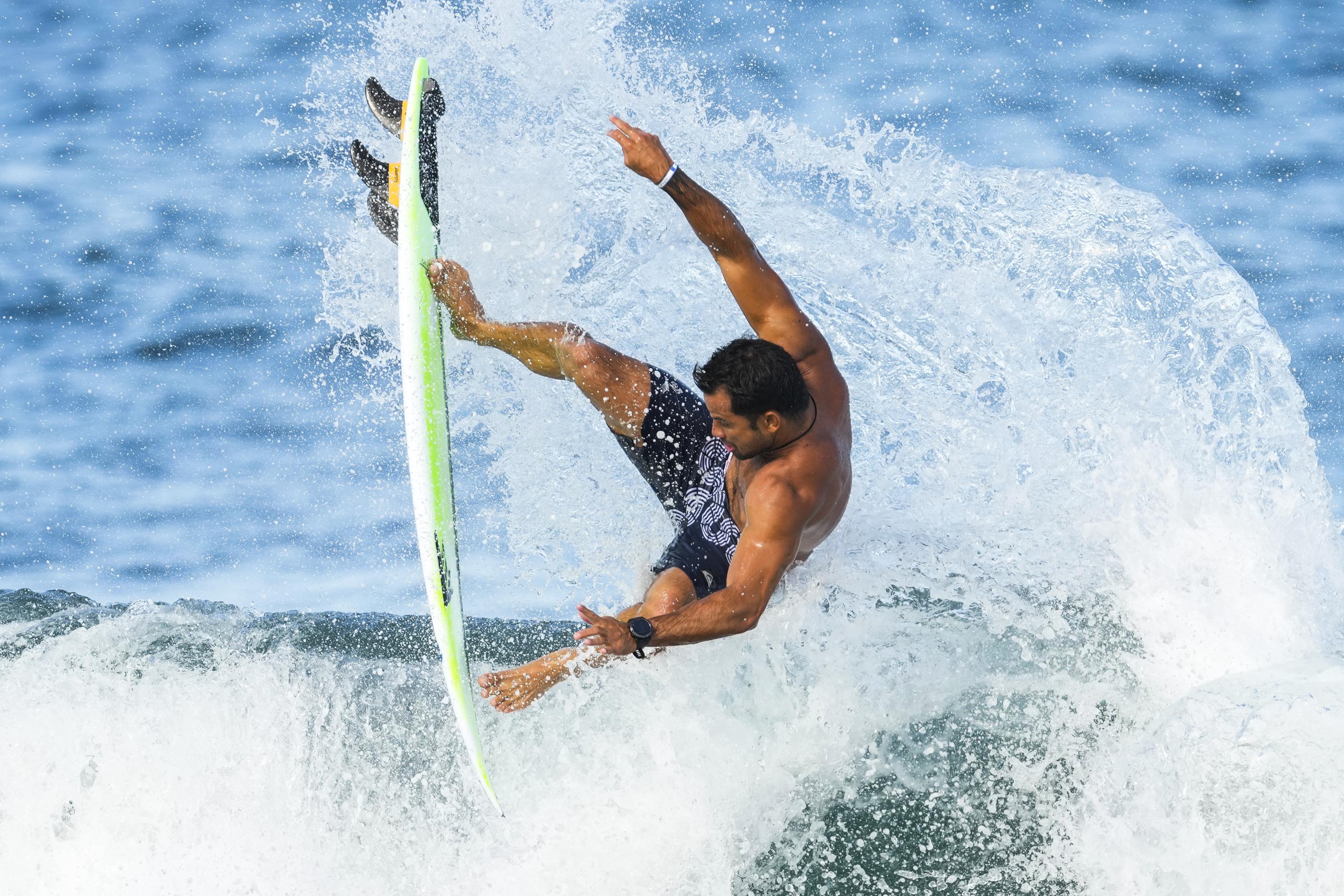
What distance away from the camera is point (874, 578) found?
457 centimetres

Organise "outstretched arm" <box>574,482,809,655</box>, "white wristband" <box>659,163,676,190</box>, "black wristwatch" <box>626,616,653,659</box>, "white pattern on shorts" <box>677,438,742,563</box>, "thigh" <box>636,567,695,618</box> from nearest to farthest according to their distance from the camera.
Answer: "black wristwatch" <box>626,616,653,659</box>, "outstretched arm" <box>574,482,809,655</box>, "white wristband" <box>659,163,676,190</box>, "thigh" <box>636,567,695,618</box>, "white pattern on shorts" <box>677,438,742,563</box>

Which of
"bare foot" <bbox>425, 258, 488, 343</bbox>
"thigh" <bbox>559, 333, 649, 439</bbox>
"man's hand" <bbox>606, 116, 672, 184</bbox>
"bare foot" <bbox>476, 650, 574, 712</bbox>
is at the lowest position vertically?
"bare foot" <bbox>476, 650, 574, 712</bbox>

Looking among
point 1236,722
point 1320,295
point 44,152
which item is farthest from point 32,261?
point 1320,295

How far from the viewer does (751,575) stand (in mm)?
3393

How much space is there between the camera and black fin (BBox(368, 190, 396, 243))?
13.5 feet

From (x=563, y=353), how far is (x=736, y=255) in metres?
0.66

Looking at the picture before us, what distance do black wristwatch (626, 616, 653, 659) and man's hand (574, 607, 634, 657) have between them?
0.11ft

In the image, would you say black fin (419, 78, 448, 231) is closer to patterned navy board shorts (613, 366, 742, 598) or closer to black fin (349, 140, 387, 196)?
black fin (349, 140, 387, 196)

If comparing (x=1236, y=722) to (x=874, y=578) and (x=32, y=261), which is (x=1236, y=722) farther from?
(x=32, y=261)

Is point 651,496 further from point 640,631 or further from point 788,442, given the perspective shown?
point 640,631

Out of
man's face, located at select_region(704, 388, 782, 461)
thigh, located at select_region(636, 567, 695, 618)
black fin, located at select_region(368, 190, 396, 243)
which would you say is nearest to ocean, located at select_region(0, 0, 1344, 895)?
thigh, located at select_region(636, 567, 695, 618)

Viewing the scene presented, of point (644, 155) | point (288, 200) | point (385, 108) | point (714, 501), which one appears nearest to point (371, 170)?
point (385, 108)

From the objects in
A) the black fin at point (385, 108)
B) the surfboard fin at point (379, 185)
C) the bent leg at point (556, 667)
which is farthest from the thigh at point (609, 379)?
the black fin at point (385, 108)

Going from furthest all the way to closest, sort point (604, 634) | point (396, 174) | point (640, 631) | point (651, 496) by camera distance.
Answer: point (651, 496) < point (396, 174) < point (640, 631) < point (604, 634)
